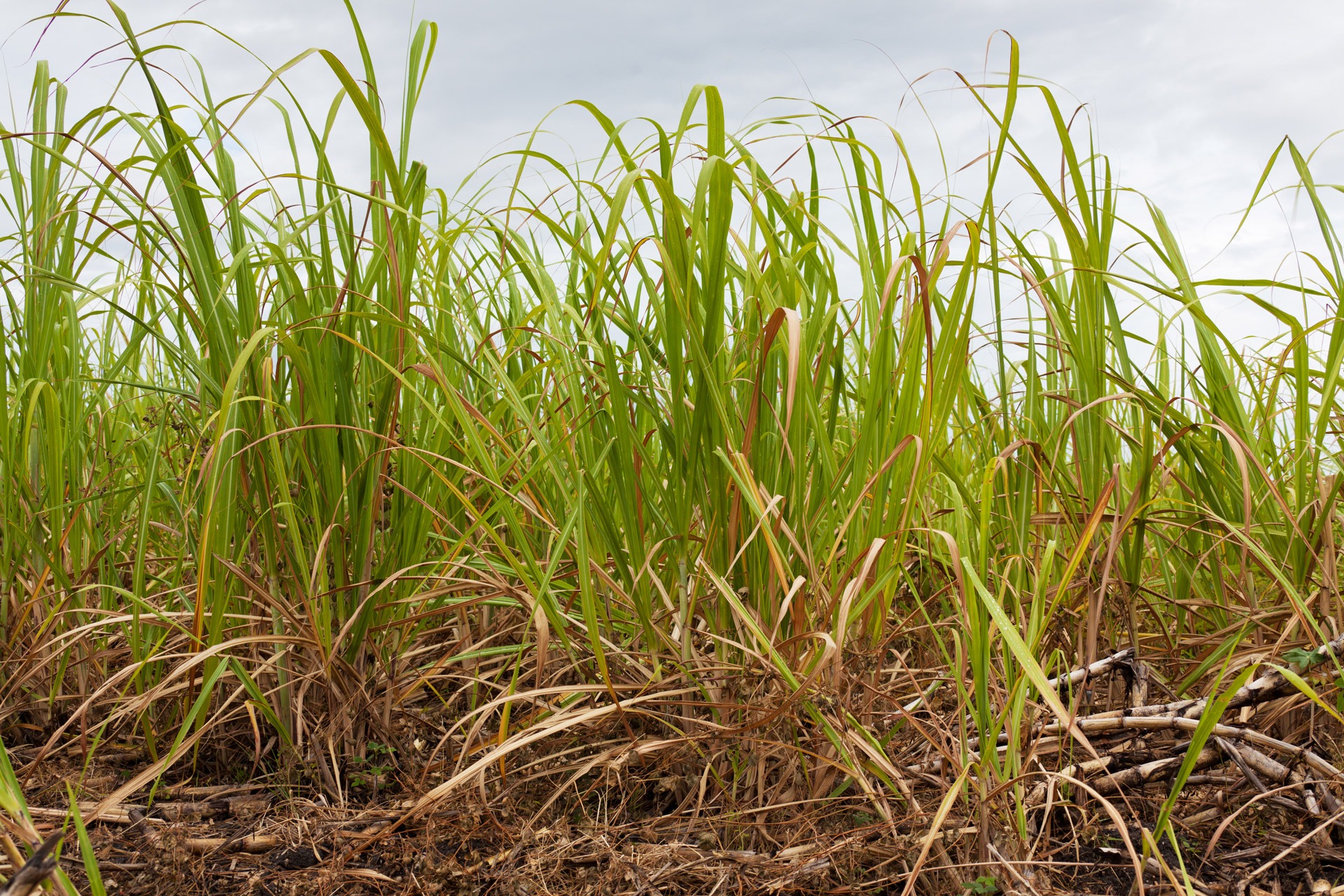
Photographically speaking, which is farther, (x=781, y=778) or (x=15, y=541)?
(x=15, y=541)

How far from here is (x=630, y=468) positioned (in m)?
1.21

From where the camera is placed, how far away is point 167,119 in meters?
1.21

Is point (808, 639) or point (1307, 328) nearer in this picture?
point (808, 639)

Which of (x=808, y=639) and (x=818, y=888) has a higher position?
(x=808, y=639)

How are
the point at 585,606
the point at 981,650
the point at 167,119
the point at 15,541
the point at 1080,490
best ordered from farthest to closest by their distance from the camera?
the point at 15,541, the point at 1080,490, the point at 167,119, the point at 585,606, the point at 981,650

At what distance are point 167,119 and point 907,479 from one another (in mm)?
1057

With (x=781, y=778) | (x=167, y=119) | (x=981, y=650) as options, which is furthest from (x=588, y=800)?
(x=167, y=119)

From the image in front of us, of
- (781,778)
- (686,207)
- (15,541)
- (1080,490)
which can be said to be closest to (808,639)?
(781,778)

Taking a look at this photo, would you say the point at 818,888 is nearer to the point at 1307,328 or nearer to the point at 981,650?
the point at 981,650

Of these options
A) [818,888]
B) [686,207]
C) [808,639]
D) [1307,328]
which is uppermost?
[686,207]

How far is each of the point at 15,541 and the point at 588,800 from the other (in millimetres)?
1094

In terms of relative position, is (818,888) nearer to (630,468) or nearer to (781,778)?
(781,778)

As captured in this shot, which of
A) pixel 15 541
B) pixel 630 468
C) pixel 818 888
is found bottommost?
pixel 818 888

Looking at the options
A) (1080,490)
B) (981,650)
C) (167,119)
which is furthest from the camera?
(1080,490)
